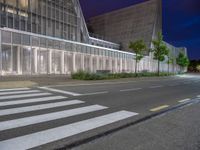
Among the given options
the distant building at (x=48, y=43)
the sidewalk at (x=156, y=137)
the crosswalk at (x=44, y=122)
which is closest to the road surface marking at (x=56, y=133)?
the crosswalk at (x=44, y=122)

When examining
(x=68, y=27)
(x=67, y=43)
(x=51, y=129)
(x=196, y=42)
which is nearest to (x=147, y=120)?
(x=51, y=129)

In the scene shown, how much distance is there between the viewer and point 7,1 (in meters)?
24.7

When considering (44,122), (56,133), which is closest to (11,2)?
(44,122)

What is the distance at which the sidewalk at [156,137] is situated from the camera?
10.0 ft

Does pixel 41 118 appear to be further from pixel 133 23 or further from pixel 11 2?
pixel 133 23

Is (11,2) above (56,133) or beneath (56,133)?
above

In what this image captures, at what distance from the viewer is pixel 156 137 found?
349 cm

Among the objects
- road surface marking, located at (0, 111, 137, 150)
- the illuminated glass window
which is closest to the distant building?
the illuminated glass window

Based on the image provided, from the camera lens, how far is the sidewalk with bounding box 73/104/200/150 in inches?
120

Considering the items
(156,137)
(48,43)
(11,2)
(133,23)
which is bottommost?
(156,137)

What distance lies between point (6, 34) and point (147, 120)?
20332mm

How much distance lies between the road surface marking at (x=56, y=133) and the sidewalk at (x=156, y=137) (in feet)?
2.06

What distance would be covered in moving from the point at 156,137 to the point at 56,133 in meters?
2.03

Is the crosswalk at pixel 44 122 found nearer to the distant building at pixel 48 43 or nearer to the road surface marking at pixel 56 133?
the road surface marking at pixel 56 133
